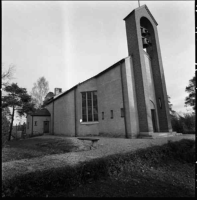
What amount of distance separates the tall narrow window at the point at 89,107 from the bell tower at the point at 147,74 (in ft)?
19.7

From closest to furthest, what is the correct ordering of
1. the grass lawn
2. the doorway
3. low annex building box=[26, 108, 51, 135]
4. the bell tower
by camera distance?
the grass lawn → the bell tower → low annex building box=[26, 108, 51, 135] → the doorway

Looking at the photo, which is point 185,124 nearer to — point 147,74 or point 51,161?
point 147,74

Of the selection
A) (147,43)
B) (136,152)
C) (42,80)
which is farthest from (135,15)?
(42,80)

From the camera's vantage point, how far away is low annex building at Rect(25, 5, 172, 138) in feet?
43.0

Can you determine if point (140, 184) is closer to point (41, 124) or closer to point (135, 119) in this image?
point (135, 119)

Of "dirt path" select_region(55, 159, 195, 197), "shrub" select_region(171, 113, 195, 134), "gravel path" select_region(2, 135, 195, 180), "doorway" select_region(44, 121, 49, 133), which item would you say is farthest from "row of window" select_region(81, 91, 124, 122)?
"doorway" select_region(44, 121, 49, 133)

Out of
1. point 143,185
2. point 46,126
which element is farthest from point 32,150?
point 46,126

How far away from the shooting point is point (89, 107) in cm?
1745

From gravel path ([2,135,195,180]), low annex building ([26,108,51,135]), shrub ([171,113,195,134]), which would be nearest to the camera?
gravel path ([2,135,195,180])

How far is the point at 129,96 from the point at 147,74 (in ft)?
15.2

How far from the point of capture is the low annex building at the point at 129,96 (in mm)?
13117

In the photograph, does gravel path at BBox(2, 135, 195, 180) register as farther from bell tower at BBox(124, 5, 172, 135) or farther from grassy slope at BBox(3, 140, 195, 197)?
bell tower at BBox(124, 5, 172, 135)

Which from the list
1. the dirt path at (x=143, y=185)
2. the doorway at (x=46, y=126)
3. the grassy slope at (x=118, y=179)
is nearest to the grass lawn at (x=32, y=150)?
the grassy slope at (x=118, y=179)

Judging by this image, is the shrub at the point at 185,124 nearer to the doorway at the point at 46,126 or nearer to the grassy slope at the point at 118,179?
the grassy slope at the point at 118,179
